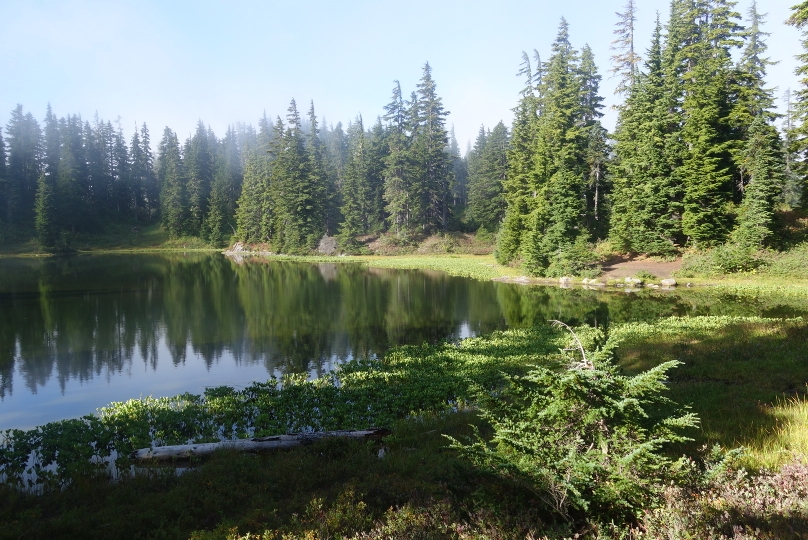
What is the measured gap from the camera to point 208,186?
322 ft

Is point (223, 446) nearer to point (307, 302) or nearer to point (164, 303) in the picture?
point (307, 302)

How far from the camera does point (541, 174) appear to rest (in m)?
41.9

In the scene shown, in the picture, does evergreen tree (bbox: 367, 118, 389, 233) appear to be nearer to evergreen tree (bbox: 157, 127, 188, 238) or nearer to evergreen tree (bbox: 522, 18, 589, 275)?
evergreen tree (bbox: 522, 18, 589, 275)

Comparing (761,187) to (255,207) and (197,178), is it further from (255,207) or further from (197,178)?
(197,178)

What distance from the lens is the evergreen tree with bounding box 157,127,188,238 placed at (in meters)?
91.1

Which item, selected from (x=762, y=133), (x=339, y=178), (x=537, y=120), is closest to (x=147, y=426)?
(x=762, y=133)

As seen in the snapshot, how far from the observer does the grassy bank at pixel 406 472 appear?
4.24 meters

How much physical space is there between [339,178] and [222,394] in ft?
299

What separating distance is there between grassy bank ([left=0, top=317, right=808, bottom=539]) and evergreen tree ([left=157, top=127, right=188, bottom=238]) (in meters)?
88.3

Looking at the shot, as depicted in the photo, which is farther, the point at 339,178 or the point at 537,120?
the point at 339,178

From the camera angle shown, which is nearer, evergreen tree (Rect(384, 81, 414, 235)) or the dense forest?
the dense forest

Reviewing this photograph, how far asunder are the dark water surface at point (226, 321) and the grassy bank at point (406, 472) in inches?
117

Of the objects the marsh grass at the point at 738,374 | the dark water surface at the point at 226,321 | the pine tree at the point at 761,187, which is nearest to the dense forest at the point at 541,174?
the pine tree at the point at 761,187

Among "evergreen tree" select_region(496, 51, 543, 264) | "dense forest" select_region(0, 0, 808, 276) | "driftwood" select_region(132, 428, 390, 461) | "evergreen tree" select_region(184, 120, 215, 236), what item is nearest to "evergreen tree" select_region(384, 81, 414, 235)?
"dense forest" select_region(0, 0, 808, 276)
